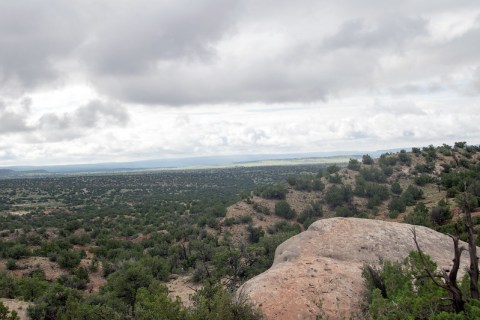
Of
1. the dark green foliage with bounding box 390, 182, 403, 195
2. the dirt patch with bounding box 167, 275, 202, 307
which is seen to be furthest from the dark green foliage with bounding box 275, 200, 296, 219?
the dirt patch with bounding box 167, 275, 202, 307

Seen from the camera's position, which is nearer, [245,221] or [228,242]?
[228,242]

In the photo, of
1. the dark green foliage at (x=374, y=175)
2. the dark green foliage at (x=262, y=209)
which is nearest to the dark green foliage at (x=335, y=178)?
the dark green foliage at (x=374, y=175)

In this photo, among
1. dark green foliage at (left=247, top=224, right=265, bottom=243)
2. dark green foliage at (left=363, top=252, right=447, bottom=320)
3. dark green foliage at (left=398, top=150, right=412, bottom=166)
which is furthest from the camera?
dark green foliage at (left=398, top=150, right=412, bottom=166)

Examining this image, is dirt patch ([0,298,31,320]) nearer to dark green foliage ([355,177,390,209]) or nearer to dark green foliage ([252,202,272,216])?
dark green foliage ([252,202,272,216])

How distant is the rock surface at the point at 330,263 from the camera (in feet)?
40.5

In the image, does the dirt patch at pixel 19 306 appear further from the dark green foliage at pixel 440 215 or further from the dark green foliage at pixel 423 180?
the dark green foliage at pixel 423 180

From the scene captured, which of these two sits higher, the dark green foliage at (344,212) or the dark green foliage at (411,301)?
the dark green foliage at (411,301)

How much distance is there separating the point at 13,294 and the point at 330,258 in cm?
2268

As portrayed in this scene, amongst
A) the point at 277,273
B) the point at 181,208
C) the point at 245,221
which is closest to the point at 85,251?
the point at 245,221

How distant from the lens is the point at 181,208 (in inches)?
2670

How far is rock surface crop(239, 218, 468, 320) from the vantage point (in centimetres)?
1234

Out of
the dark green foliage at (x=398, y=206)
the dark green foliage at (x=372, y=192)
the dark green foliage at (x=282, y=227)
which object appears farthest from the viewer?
the dark green foliage at (x=372, y=192)

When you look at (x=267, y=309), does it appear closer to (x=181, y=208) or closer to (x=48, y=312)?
(x=48, y=312)

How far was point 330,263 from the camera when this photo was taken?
15.1 meters
